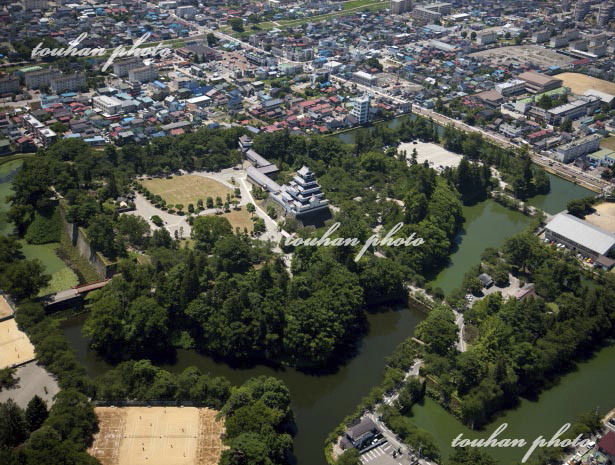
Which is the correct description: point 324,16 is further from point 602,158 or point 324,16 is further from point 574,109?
point 602,158

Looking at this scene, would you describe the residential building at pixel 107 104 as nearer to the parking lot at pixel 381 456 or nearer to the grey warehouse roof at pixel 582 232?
the grey warehouse roof at pixel 582 232

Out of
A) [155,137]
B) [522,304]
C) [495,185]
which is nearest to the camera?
[522,304]

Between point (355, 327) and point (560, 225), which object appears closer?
point (355, 327)

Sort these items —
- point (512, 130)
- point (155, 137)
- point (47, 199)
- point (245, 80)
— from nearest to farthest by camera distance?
1. point (47, 199)
2. point (155, 137)
3. point (512, 130)
4. point (245, 80)

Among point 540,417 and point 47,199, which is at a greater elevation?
point 47,199

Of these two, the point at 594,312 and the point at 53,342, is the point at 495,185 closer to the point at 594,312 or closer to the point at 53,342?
the point at 594,312

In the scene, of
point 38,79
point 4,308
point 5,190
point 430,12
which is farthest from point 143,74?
point 430,12

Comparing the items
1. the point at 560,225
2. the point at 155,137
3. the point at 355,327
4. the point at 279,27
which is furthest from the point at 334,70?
the point at 355,327

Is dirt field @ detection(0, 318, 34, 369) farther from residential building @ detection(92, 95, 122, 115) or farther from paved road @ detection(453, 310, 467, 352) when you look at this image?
residential building @ detection(92, 95, 122, 115)
